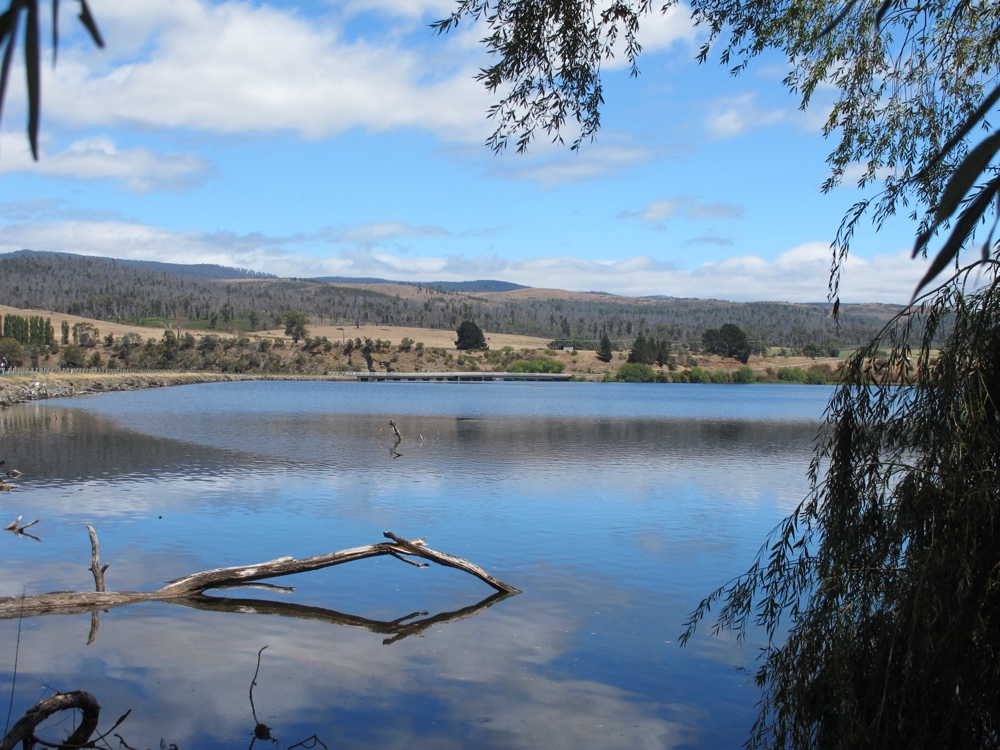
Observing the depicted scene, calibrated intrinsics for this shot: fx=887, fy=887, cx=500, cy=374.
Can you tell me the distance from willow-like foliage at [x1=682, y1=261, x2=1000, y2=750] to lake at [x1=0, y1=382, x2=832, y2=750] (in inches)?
131

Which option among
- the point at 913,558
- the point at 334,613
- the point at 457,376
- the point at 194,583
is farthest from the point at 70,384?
the point at 913,558

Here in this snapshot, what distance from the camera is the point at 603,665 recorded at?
984 cm

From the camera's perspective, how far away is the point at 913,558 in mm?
4930

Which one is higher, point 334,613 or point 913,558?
point 913,558

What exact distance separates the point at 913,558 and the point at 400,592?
8810 mm

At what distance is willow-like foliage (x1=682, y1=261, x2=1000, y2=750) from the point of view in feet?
15.1

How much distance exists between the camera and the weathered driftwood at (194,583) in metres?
10.4

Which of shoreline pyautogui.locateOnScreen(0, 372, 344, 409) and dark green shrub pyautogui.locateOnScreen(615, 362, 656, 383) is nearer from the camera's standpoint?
shoreline pyautogui.locateOnScreen(0, 372, 344, 409)

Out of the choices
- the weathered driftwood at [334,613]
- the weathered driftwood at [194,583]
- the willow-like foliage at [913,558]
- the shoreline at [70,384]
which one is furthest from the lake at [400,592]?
the shoreline at [70,384]

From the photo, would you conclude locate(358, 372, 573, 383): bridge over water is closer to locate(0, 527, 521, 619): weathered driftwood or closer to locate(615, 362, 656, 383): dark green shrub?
locate(615, 362, 656, 383): dark green shrub

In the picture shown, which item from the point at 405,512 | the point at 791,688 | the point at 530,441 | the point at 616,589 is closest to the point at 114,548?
the point at 405,512

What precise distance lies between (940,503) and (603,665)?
577cm

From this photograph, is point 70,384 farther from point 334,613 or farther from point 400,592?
point 334,613

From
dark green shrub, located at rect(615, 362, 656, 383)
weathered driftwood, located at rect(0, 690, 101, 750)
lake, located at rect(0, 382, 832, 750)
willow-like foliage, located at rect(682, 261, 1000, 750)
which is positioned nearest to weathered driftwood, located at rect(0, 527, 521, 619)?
lake, located at rect(0, 382, 832, 750)
